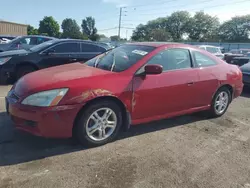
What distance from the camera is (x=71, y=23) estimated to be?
98.8 metres

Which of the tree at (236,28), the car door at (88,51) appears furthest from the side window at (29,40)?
the tree at (236,28)

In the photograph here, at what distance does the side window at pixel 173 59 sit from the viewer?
3915mm

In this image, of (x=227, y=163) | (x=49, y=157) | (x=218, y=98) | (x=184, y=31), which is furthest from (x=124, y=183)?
(x=184, y=31)

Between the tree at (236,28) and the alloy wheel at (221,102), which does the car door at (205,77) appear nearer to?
the alloy wheel at (221,102)

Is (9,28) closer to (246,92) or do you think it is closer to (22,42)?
(22,42)

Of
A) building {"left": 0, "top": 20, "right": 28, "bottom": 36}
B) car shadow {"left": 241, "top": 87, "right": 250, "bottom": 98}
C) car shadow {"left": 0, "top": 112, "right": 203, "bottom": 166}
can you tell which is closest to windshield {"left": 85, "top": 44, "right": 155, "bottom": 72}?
car shadow {"left": 0, "top": 112, "right": 203, "bottom": 166}

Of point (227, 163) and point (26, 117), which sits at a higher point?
point (26, 117)

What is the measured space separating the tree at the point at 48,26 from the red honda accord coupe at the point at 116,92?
2712 inches

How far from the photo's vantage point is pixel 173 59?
4113 millimetres

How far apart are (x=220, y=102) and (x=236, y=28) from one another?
3378 inches

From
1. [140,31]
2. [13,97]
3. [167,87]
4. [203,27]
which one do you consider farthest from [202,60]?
[140,31]

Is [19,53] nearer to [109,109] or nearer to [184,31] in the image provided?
[109,109]

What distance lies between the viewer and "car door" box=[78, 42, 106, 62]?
25.5ft

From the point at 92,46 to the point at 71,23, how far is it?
319 feet
